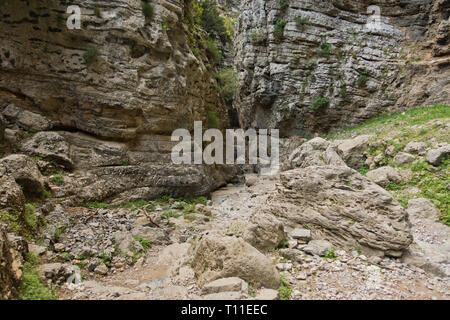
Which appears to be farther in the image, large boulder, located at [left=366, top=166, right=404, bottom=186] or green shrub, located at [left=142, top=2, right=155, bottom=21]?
green shrub, located at [left=142, top=2, right=155, bottom=21]

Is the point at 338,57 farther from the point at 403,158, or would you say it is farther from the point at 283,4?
the point at 403,158

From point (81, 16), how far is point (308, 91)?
61.9 ft

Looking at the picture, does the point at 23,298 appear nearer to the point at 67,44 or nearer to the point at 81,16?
the point at 67,44

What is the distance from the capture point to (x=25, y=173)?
6422 millimetres

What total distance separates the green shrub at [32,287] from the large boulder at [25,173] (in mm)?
3187

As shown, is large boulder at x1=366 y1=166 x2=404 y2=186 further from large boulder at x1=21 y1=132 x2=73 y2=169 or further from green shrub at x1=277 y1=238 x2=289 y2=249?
large boulder at x1=21 y1=132 x2=73 y2=169

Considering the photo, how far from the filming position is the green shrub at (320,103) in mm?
21531

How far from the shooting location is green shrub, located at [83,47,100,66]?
909cm

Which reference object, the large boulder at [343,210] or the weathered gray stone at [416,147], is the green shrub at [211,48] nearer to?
the large boulder at [343,210]

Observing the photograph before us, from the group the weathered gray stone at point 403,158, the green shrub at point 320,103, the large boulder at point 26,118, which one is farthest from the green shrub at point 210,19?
the weathered gray stone at point 403,158

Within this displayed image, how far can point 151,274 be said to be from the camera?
17.0 ft

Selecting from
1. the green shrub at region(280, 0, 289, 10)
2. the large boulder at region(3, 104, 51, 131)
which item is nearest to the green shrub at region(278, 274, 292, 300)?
the large boulder at region(3, 104, 51, 131)

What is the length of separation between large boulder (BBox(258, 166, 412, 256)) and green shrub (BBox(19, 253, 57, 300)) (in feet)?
18.1

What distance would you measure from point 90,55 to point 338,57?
68.1 feet
